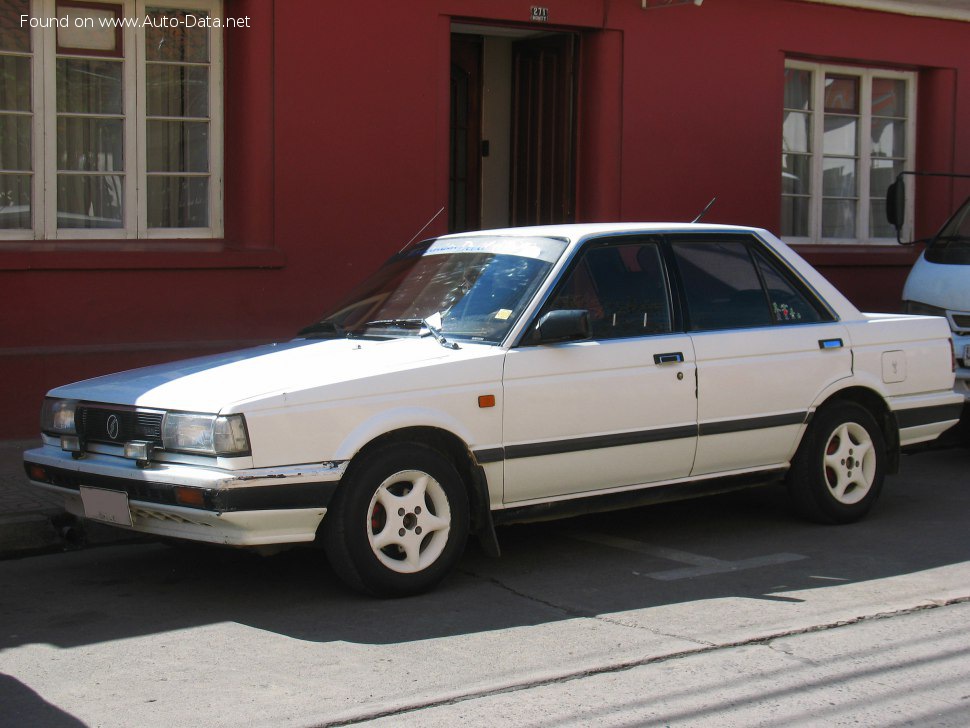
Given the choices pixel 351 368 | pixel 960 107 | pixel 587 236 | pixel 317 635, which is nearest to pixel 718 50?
pixel 960 107

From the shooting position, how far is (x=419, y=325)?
6082 millimetres

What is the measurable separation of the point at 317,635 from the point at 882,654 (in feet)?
7.22

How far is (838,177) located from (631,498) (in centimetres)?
850

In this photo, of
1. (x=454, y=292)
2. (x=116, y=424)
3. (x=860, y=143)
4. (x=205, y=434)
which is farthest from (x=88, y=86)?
(x=860, y=143)

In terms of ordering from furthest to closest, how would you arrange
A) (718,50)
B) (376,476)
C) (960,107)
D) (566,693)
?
1. (960,107)
2. (718,50)
3. (376,476)
4. (566,693)

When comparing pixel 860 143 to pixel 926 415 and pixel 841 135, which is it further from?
pixel 926 415

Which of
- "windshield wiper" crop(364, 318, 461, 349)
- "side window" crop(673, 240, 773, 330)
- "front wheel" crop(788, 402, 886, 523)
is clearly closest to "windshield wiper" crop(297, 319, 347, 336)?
"windshield wiper" crop(364, 318, 461, 349)

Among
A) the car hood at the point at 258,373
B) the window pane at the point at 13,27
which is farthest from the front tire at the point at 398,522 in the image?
the window pane at the point at 13,27

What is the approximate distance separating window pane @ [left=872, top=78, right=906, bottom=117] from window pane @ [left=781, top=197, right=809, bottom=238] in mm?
1443

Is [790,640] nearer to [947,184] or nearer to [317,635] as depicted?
[317,635]

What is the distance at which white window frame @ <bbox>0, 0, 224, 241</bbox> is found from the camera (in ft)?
30.8

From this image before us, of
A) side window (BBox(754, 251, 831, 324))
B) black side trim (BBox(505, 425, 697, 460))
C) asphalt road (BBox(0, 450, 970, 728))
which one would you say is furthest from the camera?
side window (BBox(754, 251, 831, 324))

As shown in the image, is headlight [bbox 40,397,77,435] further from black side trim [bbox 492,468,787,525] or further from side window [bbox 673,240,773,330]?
side window [bbox 673,240,773,330]

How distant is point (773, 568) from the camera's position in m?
6.09
